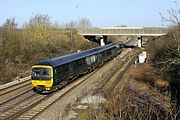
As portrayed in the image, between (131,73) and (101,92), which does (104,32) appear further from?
(101,92)

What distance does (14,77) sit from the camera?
3334cm

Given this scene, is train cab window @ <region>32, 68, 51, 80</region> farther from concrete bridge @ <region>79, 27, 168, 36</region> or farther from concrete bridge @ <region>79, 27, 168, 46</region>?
concrete bridge @ <region>79, 27, 168, 36</region>

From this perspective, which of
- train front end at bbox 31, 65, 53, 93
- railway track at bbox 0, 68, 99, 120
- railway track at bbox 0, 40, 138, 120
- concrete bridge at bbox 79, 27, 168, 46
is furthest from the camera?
concrete bridge at bbox 79, 27, 168, 46

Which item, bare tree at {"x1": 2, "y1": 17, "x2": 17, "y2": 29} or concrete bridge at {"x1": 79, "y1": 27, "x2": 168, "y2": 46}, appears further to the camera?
concrete bridge at {"x1": 79, "y1": 27, "x2": 168, "y2": 46}

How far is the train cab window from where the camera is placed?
22.9m

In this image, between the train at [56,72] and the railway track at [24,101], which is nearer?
the railway track at [24,101]

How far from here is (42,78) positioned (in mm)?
23062

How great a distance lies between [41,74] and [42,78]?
332mm

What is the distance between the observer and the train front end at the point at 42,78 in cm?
2284

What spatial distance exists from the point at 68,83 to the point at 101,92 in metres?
4.56

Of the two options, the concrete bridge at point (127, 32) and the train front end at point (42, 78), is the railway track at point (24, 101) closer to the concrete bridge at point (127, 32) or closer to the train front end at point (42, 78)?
the train front end at point (42, 78)

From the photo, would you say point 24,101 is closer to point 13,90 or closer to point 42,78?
point 42,78

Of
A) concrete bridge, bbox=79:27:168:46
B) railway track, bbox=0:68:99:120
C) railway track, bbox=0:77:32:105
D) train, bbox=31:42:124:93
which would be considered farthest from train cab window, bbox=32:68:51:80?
concrete bridge, bbox=79:27:168:46

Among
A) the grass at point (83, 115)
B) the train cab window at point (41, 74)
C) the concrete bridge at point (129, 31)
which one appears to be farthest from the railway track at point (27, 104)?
the concrete bridge at point (129, 31)
